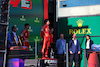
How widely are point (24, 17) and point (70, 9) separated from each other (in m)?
2.91

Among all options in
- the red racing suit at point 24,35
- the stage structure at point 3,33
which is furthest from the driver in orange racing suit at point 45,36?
the stage structure at point 3,33

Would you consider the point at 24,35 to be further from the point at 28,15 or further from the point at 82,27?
the point at 82,27

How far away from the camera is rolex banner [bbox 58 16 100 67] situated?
1185 cm

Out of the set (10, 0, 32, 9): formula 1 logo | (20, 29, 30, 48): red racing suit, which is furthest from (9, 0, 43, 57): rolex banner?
(20, 29, 30, 48): red racing suit

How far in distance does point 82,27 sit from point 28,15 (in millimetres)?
3141

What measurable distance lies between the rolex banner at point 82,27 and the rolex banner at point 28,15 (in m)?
1.60

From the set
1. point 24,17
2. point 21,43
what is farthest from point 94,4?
point 21,43

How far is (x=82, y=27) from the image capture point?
12.2m

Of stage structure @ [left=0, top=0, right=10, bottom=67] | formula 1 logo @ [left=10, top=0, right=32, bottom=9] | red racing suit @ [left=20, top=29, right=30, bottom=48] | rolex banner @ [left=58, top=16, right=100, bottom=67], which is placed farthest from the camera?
rolex banner @ [left=58, top=16, right=100, bottom=67]

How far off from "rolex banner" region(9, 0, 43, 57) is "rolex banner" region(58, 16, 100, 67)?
1.60 metres

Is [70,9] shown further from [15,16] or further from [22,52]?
[22,52]

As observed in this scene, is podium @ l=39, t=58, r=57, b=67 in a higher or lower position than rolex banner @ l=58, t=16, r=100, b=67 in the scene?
lower

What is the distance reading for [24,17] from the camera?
1082 centimetres

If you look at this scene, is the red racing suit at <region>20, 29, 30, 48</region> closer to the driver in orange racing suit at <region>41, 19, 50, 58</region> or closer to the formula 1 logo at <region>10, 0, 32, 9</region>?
the driver in orange racing suit at <region>41, 19, 50, 58</region>
